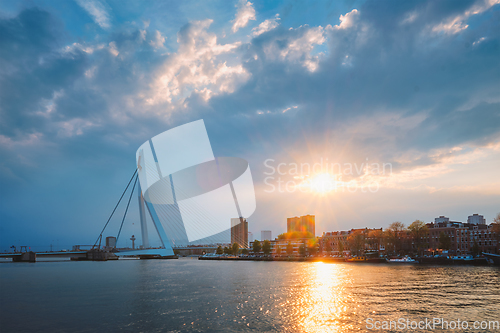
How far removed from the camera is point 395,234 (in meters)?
82.2

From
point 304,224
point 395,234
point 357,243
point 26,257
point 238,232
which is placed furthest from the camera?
point 238,232

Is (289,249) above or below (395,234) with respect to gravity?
below

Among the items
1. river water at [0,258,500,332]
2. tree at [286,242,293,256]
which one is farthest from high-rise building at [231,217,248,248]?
river water at [0,258,500,332]

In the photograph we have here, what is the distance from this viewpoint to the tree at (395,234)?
3212 inches

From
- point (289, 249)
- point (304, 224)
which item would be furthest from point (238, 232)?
point (289, 249)

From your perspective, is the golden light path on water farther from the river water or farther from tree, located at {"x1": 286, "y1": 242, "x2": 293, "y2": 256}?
tree, located at {"x1": 286, "y1": 242, "x2": 293, "y2": 256}

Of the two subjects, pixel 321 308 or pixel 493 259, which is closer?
pixel 321 308

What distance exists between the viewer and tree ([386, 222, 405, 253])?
8159 centimetres

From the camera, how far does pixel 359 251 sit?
9325 centimetres

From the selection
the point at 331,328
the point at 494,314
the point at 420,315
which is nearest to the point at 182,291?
the point at 331,328

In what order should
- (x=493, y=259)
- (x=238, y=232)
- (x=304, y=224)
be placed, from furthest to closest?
1. (x=238, y=232)
2. (x=304, y=224)
3. (x=493, y=259)

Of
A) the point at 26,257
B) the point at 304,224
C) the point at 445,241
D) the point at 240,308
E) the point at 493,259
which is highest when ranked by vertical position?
the point at 304,224

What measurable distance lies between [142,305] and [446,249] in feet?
275

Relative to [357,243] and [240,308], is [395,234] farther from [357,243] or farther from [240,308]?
[240,308]
